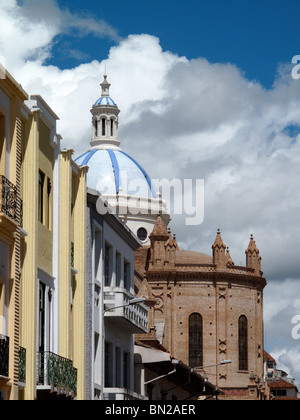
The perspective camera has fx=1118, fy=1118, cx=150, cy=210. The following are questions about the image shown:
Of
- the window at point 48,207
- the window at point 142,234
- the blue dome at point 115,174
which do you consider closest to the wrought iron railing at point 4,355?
the window at point 48,207

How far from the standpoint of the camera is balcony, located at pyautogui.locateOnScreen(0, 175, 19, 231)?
24.5 m

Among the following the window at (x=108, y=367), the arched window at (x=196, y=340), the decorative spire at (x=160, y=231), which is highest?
the decorative spire at (x=160, y=231)

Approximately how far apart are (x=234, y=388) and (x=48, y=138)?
68468 millimetres

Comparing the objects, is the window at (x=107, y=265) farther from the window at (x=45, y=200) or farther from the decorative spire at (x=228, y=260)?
the decorative spire at (x=228, y=260)

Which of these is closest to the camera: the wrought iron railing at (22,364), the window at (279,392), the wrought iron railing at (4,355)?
the wrought iron railing at (4,355)

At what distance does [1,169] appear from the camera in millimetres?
25344

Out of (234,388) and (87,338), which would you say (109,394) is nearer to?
(87,338)

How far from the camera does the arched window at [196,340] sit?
9588 centimetres

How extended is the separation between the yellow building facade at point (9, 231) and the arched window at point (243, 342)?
242 ft

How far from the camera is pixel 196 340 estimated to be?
9662 cm

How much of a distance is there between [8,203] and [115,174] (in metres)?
81.1

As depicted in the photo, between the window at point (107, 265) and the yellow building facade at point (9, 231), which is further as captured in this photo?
the window at point (107, 265)

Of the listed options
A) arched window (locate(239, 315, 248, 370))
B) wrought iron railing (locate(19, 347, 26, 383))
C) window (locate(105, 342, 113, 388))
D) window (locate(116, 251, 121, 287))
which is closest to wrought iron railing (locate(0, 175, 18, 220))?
wrought iron railing (locate(19, 347, 26, 383))
